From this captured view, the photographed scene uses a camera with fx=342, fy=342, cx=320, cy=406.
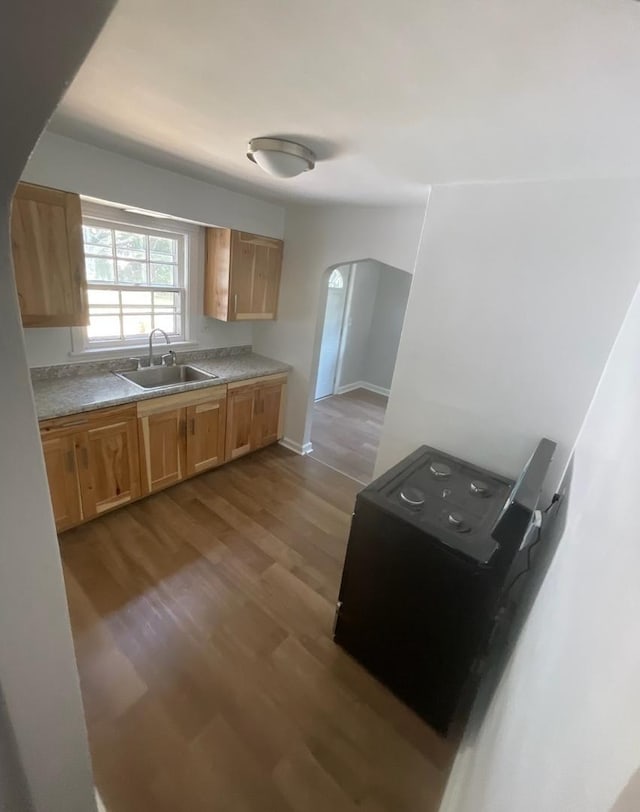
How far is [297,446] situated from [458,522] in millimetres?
2357

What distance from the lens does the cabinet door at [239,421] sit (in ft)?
10.2

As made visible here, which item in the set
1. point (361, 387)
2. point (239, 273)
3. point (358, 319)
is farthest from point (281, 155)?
point (361, 387)

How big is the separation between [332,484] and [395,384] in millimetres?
1337

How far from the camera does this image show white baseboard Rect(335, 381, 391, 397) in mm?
5727

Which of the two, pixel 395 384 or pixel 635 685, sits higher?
pixel 635 685

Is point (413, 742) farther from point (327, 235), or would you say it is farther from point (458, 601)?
point (327, 235)

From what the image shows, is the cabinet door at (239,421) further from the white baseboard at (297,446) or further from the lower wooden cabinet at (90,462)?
the lower wooden cabinet at (90,462)

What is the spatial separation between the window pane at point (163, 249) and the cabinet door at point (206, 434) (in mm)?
1272

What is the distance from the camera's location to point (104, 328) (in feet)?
8.87

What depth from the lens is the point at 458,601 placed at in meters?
1.35

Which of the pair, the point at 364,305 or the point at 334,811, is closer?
the point at 334,811

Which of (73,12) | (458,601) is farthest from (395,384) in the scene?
(73,12)

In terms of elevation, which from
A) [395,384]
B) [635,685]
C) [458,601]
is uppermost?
[635,685]

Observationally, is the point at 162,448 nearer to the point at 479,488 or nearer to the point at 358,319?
the point at 479,488
